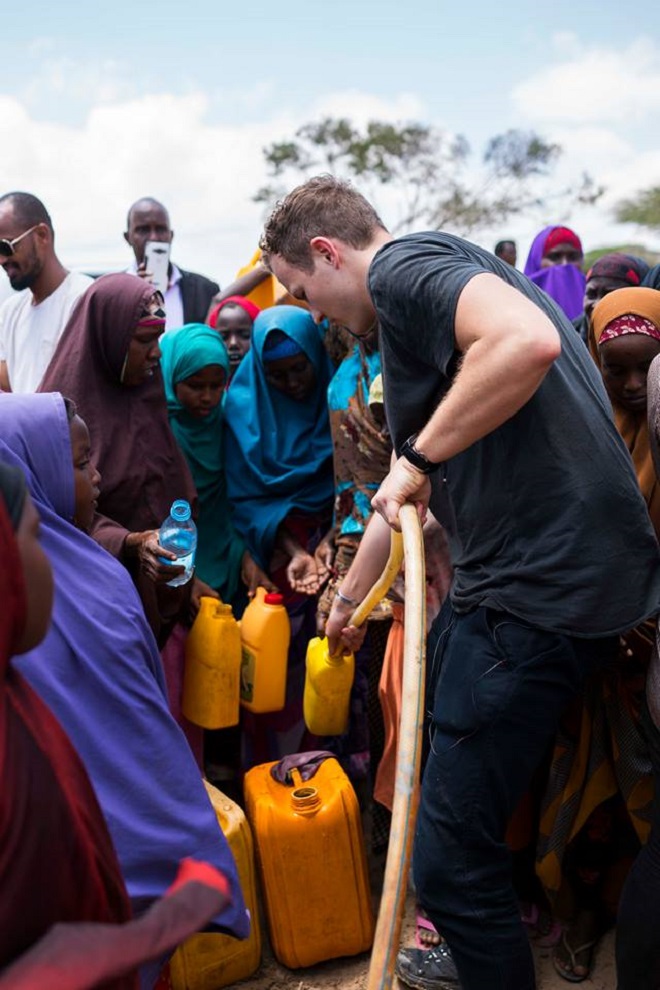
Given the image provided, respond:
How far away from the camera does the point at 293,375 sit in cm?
368

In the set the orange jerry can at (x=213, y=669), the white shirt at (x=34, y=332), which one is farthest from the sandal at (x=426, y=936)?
the white shirt at (x=34, y=332)

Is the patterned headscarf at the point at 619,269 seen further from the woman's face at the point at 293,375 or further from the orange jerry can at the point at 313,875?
the orange jerry can at the point at 313,875

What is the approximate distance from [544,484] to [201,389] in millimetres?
1947

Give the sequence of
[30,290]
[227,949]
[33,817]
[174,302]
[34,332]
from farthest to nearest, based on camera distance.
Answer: [174,302], [30,290], [34,332], [227,949], [33,817]

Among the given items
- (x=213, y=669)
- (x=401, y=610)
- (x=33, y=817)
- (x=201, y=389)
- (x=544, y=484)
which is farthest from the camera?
(x=201, y=389)

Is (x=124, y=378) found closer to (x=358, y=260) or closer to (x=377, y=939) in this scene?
(x=358, y=260)

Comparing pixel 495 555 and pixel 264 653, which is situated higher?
pixel 495 555

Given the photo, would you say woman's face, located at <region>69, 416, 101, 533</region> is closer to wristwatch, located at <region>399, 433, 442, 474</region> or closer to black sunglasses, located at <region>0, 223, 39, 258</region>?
wristwatch, located at <region>399, 433, 442, 474</region>

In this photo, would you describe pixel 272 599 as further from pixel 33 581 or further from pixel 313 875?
pixel 33 581

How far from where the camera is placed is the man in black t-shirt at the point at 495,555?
1918mm

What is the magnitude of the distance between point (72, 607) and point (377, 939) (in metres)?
0.82

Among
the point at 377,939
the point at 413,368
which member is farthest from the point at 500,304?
the point at 377,939

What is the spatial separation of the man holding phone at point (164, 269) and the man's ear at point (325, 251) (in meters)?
2.40

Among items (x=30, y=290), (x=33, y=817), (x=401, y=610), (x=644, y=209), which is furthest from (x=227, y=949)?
(x=644, y=209)
